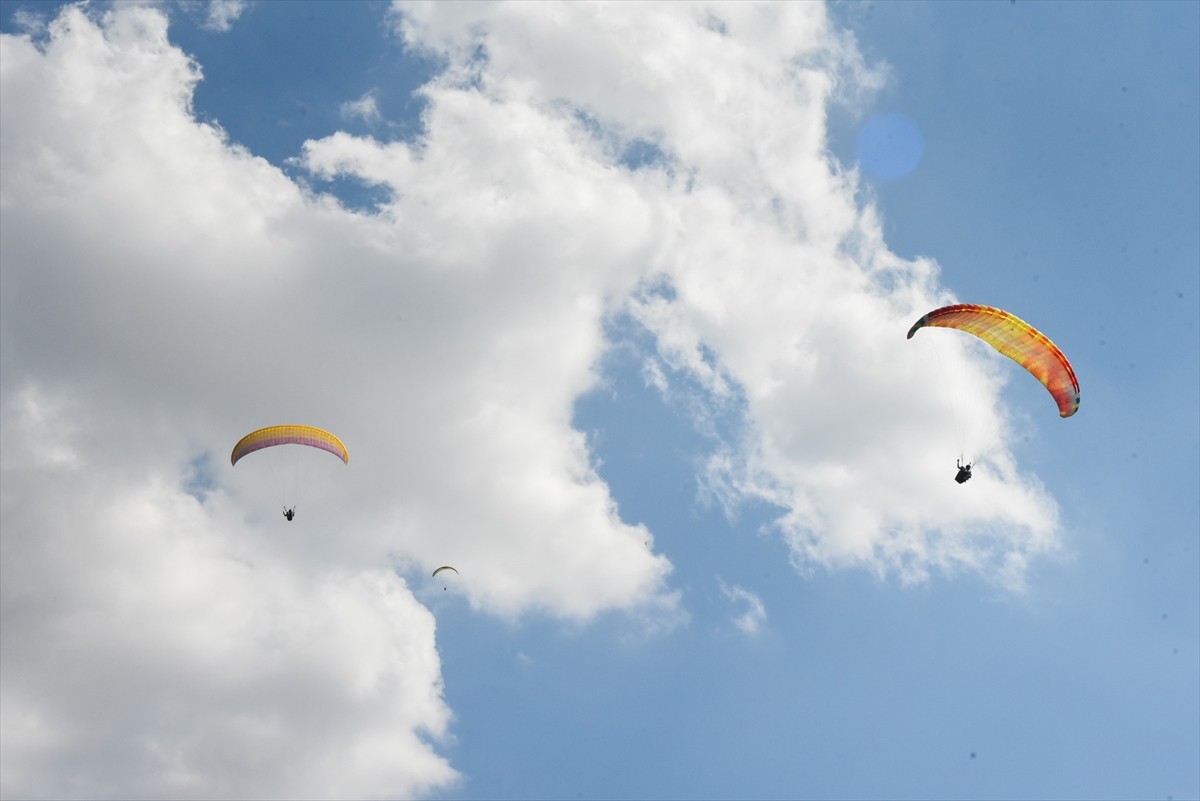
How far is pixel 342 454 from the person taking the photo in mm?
72375

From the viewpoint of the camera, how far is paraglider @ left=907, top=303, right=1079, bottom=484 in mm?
54062

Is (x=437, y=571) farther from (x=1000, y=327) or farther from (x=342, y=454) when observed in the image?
(x=1000, y=327)

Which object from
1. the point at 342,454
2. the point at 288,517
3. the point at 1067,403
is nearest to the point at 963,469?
the point at 1067,403

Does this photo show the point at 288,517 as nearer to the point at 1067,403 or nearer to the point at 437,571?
the point at 437,571

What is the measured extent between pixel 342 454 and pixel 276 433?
458cm

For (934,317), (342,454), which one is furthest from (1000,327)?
(342,454)

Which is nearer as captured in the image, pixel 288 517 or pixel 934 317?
pixel 934 317

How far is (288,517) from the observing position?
76.5 metres

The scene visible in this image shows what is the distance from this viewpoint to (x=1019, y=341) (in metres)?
55.3

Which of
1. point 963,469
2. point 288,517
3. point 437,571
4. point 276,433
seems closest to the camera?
point 963,469

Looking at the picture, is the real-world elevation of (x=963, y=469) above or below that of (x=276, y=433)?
below

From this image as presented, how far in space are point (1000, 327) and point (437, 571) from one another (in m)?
56.7

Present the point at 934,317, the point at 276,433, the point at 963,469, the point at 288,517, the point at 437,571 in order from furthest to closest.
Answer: the point at 437,571 → the point at 288,517 → the point at 276,433 → the point at 963,469 → the point at 934,317

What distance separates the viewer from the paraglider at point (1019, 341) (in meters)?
54.1
